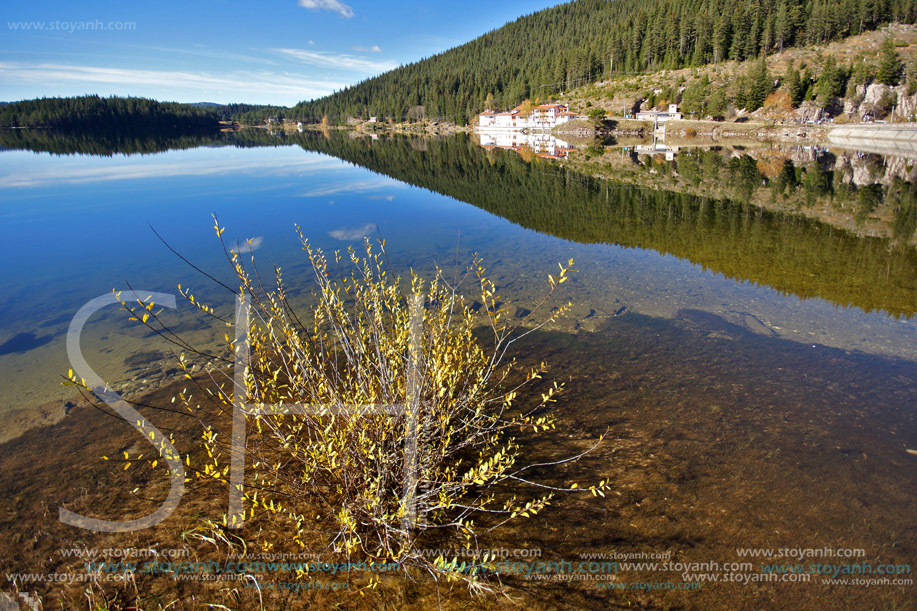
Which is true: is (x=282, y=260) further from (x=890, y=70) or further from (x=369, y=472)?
(x=890, y=70)

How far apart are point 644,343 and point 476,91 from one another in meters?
139

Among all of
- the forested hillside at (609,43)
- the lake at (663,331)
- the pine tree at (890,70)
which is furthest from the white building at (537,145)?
the pine tree at (890,70)

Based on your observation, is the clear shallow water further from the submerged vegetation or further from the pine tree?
the pine tree

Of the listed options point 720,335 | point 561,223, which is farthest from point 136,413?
point 561,223

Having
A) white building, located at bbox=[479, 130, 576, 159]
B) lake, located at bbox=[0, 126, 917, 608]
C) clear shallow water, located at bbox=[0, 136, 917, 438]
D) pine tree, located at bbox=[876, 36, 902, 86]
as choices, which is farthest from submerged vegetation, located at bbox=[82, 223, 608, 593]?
pine tree, located at bbox=[876, 36, 902, 86]

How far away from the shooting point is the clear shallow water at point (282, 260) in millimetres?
8516

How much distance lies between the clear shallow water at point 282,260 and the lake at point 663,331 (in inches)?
3.7

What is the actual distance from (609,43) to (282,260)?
130m

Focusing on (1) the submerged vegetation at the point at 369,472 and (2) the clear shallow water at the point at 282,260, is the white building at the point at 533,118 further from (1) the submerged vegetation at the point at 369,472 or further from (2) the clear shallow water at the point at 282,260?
(1) the submerged vegetation at the point at 369,472

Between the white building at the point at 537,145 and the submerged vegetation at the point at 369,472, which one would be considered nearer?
the submerged vegetation at the point at 369,472

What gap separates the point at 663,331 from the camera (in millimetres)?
8711

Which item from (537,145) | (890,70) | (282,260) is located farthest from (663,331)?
(890,70)

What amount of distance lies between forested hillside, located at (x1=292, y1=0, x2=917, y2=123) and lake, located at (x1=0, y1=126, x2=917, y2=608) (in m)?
89.9

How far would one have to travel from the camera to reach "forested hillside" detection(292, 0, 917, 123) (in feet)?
286
